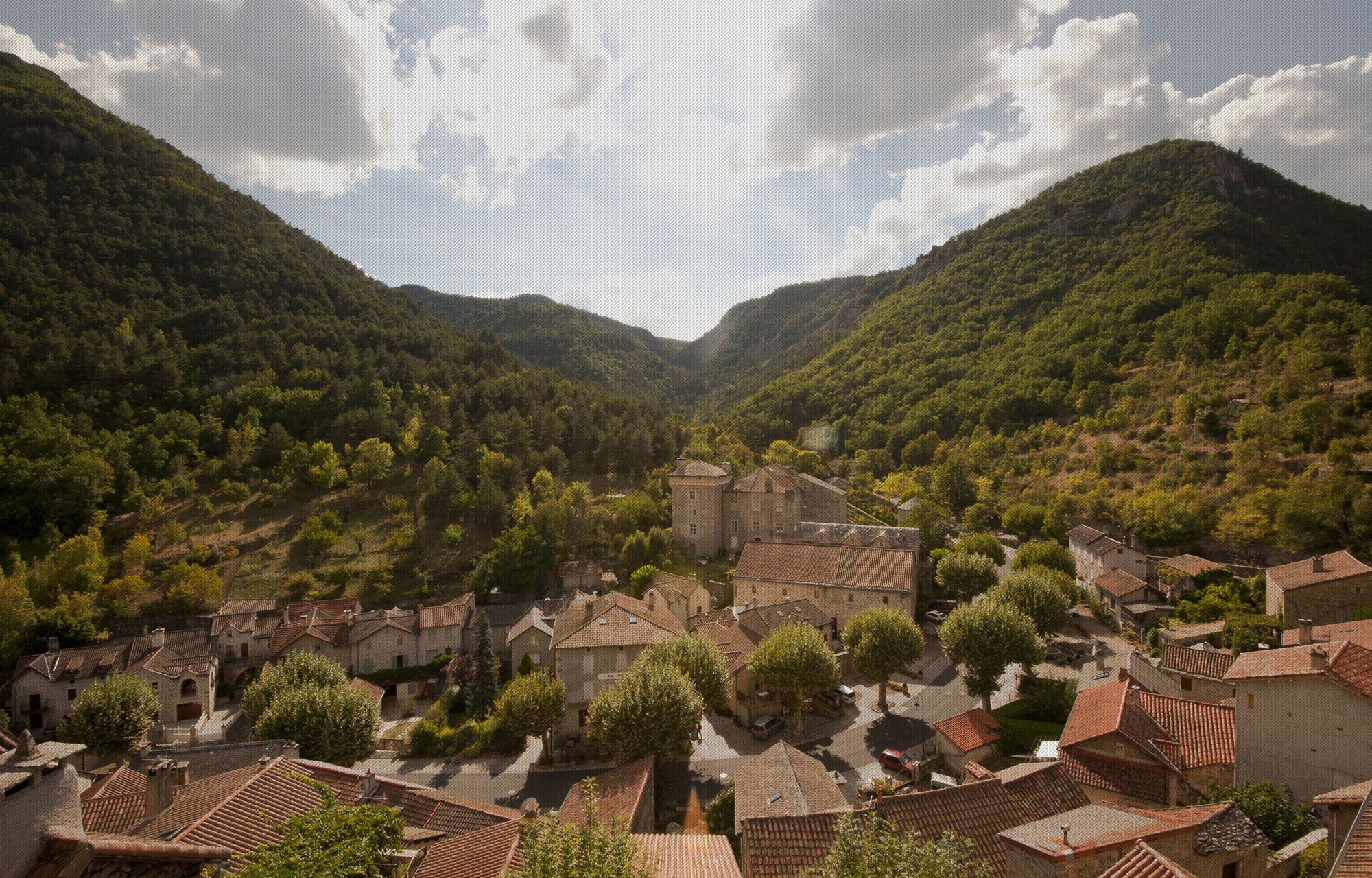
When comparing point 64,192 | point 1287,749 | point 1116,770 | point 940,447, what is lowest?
point 1116,770

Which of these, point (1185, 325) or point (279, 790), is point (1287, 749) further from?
→ point (1185, 325)

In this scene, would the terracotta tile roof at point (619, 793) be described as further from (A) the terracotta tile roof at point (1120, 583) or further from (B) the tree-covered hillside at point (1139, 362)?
(B) the tree-covered hillside at point (1139, 362)

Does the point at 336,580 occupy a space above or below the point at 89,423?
below

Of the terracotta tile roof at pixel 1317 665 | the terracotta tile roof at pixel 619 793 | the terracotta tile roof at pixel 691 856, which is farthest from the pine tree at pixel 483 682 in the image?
the terracotta tile roof at pixel 1317 665

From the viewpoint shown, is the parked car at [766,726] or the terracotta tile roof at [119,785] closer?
the terracotta tile roof at [119,785]

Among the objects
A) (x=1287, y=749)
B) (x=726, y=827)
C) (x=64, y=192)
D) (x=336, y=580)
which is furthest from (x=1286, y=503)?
(x=64, y=192)

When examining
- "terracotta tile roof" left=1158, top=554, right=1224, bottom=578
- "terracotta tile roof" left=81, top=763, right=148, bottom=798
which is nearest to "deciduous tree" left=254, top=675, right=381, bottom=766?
"terracotta tile roof" left=81, top=763, right=148, bottom=798

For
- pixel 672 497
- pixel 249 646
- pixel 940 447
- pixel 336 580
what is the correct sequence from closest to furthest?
1. pixel 249 646
2. pixel 336 580
3. pixel 672 497
4. pixel 940 447
